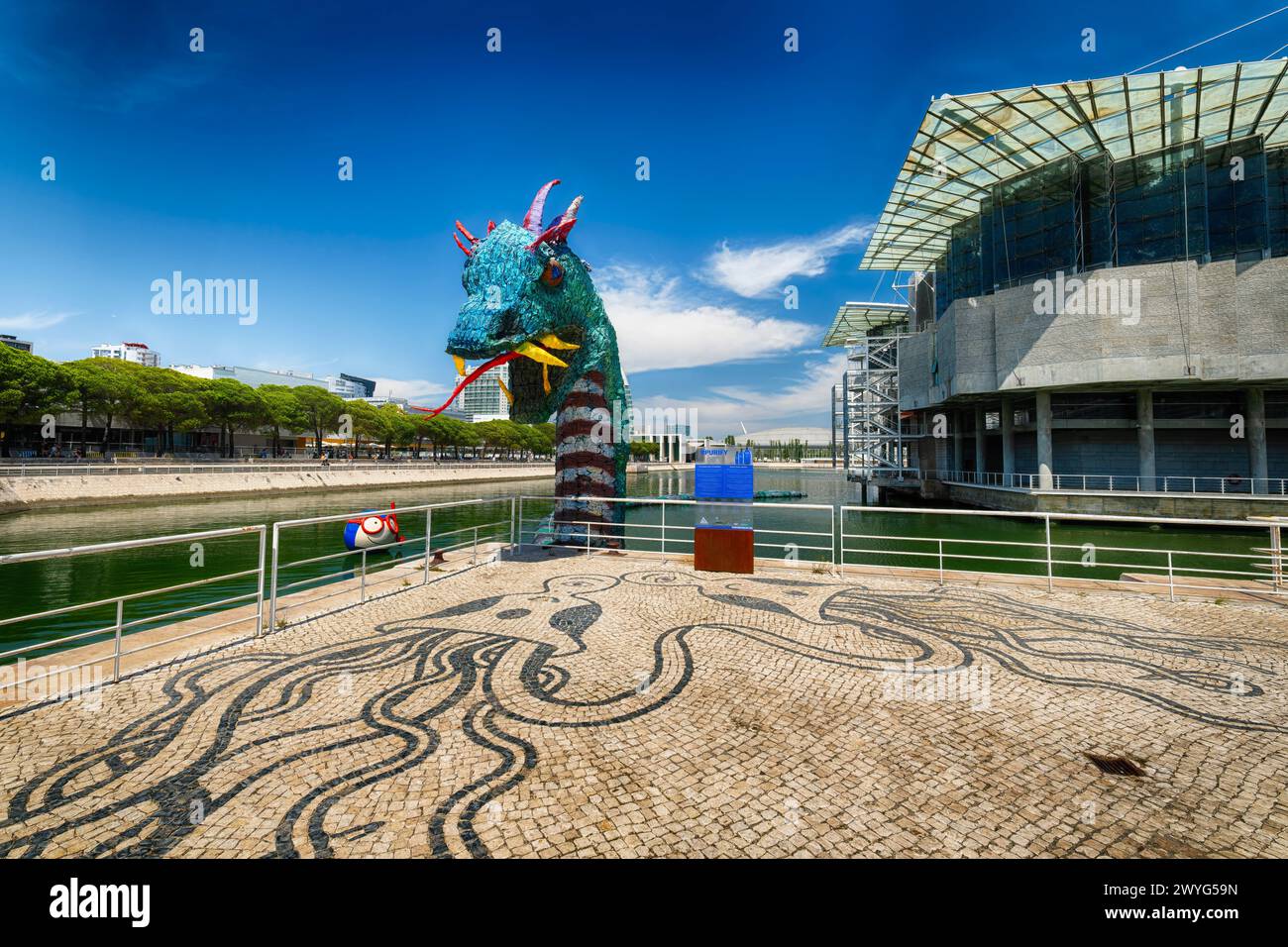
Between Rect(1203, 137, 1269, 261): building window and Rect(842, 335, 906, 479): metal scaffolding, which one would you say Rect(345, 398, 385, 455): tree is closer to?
Rect(842, 335, 906, 479): metal scaffolding

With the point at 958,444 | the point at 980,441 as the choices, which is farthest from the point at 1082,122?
the point at 958,444

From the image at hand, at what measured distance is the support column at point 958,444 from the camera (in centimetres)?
3881

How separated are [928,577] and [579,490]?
7726 mm

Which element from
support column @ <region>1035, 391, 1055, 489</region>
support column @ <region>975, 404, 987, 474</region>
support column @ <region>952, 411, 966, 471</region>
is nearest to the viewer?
support column @ <region>1035, 391, 1055, 489</region>

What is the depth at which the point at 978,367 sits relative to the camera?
98.7ft

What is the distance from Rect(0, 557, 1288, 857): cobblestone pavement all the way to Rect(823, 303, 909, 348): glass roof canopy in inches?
2057

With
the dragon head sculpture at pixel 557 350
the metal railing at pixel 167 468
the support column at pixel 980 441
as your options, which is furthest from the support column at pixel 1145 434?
the metal railing at pixel 167 468

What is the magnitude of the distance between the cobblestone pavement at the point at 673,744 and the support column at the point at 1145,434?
2754cm

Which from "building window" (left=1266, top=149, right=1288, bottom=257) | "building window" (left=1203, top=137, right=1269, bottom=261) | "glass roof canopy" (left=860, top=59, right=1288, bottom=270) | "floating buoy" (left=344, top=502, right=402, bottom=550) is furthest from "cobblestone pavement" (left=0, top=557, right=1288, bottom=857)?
"building window" (left=1266, top=149, right=1288, bottom=257)

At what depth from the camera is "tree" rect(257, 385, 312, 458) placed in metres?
48.5

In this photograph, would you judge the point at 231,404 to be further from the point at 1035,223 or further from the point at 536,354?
the point at 1035,223

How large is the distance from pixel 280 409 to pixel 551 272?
51.8 metres

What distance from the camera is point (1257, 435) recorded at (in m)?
26.1
